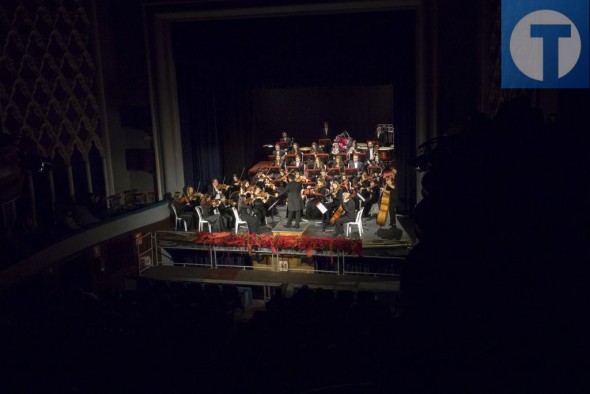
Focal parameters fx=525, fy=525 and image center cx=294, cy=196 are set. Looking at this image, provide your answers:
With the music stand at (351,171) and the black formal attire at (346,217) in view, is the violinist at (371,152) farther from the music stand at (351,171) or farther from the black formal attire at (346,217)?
the black formal attire at (346,217)

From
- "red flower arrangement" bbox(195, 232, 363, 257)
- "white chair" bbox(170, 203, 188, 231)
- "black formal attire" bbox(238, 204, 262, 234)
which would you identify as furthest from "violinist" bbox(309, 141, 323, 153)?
"red flower arrangement" bbox(195, 232, 363, 257)

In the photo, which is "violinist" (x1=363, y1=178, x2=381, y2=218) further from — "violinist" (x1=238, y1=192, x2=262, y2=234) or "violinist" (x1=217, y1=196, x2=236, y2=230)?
"violinist" (x1=217, y1=196, x2=236, y2=230)

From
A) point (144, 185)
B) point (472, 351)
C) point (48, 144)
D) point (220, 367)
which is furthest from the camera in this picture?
point (144, 185)

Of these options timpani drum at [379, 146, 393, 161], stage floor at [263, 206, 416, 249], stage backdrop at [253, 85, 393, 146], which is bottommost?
stage floor at [263, 206, 416, 249]

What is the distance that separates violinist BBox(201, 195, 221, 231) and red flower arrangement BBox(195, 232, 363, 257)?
771mm

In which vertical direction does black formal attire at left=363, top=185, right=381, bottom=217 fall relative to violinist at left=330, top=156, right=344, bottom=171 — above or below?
below

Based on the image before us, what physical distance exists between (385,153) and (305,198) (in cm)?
493

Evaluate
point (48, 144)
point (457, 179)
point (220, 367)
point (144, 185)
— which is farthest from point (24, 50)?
point (457, 179)

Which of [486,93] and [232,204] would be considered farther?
[232,204]

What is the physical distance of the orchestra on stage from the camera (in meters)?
12.8

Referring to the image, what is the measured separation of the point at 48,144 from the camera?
12734mm

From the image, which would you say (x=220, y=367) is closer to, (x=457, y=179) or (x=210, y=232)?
(x=457, y=179)

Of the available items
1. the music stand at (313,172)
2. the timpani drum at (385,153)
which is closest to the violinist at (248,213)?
the music stand at (313,172)

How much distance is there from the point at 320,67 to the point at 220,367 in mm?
10641
